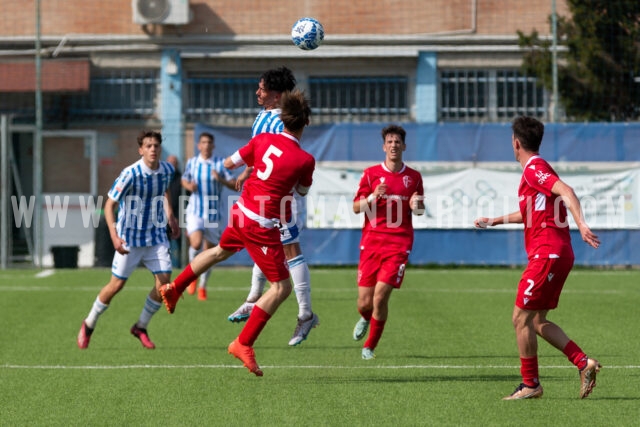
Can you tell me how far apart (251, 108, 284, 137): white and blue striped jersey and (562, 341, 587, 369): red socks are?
9.52ft

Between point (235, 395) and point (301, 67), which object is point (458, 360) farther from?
point (301, 67)

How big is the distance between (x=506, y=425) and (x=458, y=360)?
2923 millimetres

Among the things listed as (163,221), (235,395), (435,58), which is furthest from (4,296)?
(435,58)

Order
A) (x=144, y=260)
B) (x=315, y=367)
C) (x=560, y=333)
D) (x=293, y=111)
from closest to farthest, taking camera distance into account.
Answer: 1. (x=560, y=333)
2. (x=293, y=111)
3. (x=315, y=367)
4. (x=144, y=260)

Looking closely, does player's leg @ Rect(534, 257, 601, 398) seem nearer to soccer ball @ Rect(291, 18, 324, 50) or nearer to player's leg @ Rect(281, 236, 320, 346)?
player's leg @ Rect(281, 236, 320, 346)

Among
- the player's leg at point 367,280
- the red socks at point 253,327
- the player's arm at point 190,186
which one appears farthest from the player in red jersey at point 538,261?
the player's arm at point 190,186

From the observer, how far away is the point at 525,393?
7938 millimetres

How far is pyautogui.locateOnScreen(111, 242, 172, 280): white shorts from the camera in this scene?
428 inches

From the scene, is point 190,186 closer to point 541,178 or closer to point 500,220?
point 500,220

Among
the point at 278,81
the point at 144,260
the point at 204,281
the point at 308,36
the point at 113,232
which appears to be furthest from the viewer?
the point at 204,281

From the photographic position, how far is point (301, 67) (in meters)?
25.1

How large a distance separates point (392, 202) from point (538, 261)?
2.71 meters

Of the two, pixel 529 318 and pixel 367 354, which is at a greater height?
pixel 529 318

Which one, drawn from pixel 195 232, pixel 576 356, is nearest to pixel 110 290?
pixel 576 356
